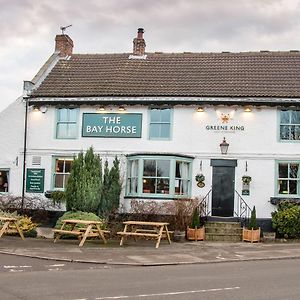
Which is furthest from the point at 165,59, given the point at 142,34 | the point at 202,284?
the point at 202,284

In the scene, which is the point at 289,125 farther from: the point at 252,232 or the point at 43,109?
the point at 43,109

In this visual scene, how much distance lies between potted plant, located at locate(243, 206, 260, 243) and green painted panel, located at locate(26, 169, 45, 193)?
9.42 meters

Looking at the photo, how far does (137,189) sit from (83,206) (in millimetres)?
2826

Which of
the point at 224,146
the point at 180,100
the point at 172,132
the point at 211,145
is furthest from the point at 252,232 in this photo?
the point at 180,100

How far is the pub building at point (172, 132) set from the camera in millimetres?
23172

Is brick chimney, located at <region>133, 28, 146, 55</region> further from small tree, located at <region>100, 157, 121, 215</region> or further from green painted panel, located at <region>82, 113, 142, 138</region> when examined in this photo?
small tree, located at <region>100, 157, 121, 215</region>

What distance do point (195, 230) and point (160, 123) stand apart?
17.7ft

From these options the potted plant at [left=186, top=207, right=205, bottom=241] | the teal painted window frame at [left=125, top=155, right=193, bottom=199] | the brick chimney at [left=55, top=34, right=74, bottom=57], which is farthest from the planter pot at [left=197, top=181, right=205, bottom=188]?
the brick chimney at [left=55, top=34, right=74, bottom=57]

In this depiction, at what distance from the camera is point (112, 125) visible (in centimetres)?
2411

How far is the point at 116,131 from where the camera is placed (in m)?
24.0

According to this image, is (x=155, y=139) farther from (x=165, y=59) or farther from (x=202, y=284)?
(x=202, y=284)

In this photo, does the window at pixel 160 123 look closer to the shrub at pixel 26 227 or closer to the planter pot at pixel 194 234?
the planter pot at pixel 194 234

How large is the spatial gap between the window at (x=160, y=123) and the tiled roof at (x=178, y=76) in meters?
0.83

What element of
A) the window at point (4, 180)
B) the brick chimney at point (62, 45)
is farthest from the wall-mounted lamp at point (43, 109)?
the brick chimney at point (62, 45)
